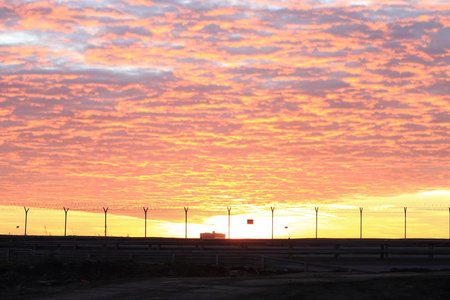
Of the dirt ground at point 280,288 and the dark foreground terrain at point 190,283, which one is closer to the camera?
the dirt ground at point 280,288

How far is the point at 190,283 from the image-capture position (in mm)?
30562

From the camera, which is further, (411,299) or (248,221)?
(248,221)

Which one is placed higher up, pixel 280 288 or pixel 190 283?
pixel 280 288

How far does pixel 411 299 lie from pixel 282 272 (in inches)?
505

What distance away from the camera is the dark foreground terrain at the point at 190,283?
2636cm

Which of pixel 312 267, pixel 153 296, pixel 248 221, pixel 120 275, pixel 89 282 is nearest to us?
pixel 153 296

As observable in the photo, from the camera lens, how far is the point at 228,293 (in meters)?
26.6

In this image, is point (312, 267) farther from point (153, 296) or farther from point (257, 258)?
point (153, 296)

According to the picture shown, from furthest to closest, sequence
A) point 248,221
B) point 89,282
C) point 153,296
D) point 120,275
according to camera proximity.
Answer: point 248,221 → point 120,275 → point 89,282 → point 153,296

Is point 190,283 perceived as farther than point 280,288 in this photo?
Yes

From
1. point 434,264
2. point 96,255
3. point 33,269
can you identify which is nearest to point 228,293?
point 33,269

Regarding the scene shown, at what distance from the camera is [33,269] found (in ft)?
122

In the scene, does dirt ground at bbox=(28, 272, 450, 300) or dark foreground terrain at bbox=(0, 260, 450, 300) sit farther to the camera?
dark foreground terrain at bbox=(0, 260, 450, 300)

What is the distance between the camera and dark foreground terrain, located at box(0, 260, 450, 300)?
86.5 feet
